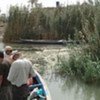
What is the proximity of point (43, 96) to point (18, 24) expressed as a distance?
60.4 feet

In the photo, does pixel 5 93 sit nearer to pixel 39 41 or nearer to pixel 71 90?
pixel 71 90

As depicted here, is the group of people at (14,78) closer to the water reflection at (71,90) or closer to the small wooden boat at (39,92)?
the small wooden boat at (39,92)

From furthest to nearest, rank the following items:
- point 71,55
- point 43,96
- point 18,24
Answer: point 18,24 < point 71,55 < point 43,96

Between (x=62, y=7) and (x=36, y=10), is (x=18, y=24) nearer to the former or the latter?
(x=36, y=10)

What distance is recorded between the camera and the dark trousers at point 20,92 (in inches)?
254

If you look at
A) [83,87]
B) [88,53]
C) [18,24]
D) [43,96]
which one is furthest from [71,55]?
[18,24]

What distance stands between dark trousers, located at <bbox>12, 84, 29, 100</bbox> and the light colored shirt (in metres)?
0.11

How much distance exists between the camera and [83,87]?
38.3ft

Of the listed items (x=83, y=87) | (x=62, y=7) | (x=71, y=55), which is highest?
(x=62, y=7)

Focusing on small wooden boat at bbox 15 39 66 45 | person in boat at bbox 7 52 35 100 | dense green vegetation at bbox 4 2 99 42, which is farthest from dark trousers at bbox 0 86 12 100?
dense green vegetation at bbox 4 2 99 42

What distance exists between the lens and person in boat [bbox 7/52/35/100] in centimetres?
624

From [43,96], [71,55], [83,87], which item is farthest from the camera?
[71,55]

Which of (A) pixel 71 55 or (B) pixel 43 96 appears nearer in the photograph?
(B) pixel 43 96

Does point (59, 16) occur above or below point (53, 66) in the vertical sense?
above
